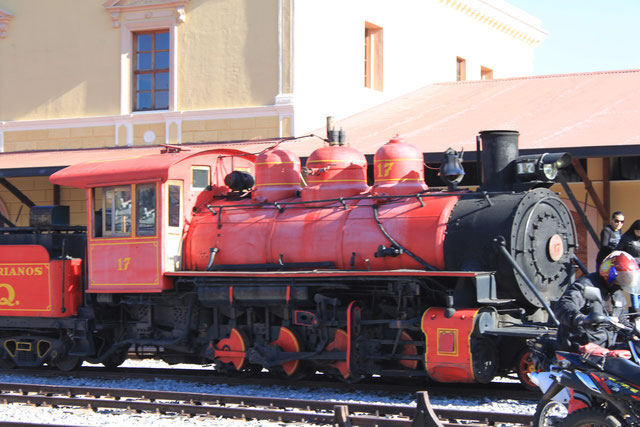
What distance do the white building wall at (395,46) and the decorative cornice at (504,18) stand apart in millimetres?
32

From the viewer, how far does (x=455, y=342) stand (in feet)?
31.8

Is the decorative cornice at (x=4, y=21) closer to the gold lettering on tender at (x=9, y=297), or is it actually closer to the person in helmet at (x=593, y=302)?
the gold lettering on tender at (x=9, y=297)

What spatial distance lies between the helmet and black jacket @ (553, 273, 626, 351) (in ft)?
0.47

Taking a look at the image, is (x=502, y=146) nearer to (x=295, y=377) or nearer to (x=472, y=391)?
(x=472, y=391)

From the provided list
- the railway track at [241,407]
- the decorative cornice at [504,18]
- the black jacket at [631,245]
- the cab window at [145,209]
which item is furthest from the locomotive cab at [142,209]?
the decorative cornice at [504,18]

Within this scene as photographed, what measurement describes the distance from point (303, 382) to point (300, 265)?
151cm

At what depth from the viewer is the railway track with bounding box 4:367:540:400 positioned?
34.2 ft

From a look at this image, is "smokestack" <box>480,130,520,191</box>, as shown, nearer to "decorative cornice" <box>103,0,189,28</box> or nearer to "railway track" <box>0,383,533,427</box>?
"railway track" <box>0,383,533,427</box>

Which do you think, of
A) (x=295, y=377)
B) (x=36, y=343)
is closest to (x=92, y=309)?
(x=36, y=343)

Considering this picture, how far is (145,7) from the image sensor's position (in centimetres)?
2073

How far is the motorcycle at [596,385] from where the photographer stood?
20.6ft

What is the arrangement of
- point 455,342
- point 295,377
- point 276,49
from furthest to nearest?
1. point 276,49
2. point 295,377
3. point 455,342

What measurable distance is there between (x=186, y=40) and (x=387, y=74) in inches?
212

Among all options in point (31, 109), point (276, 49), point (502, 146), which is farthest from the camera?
point (31, 109)
